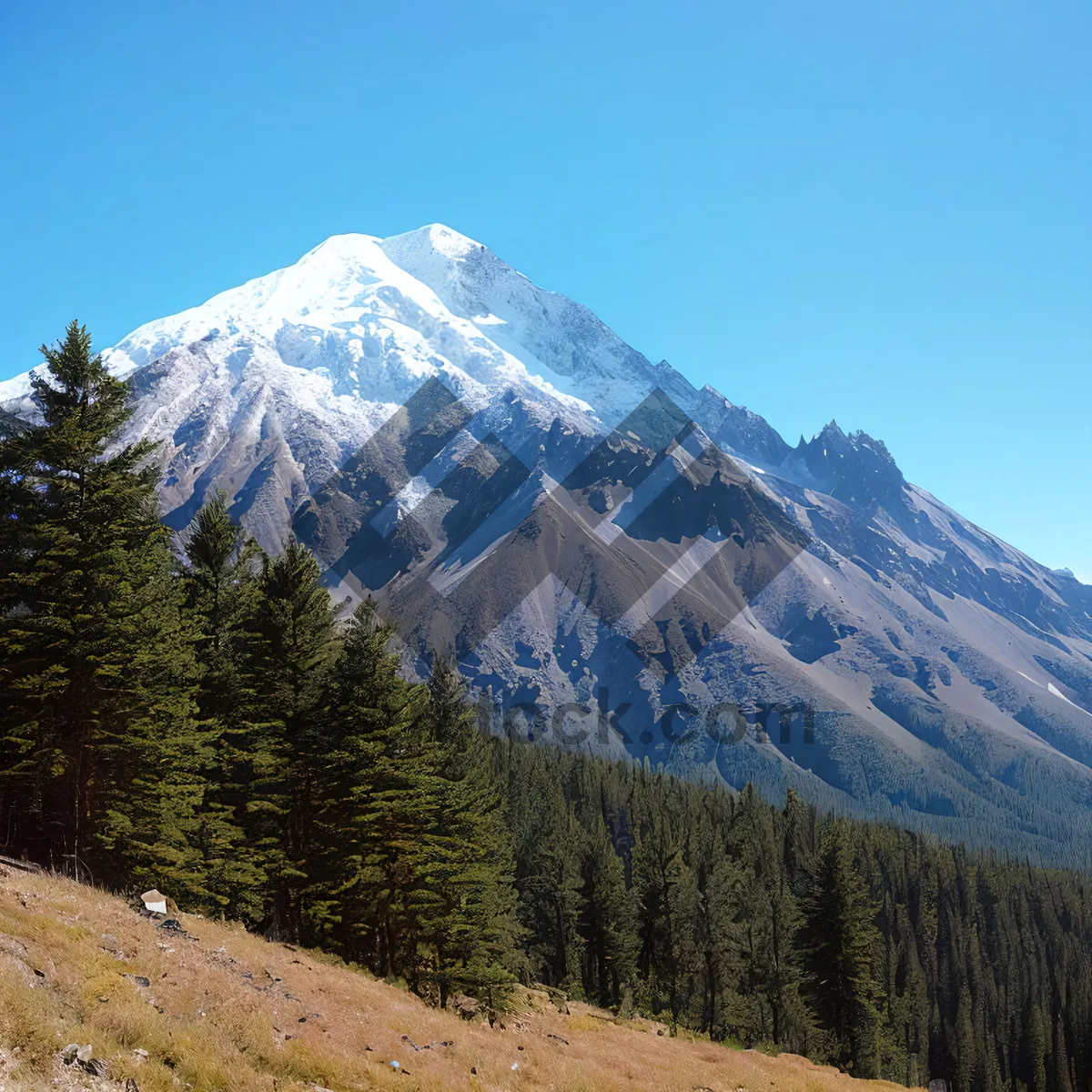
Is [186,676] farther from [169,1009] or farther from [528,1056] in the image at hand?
[528,1056]

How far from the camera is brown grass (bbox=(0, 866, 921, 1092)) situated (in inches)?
442

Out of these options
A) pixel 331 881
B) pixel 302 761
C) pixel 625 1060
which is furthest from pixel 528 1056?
pixel 302 761

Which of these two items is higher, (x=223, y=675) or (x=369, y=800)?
(x=223, y=675)

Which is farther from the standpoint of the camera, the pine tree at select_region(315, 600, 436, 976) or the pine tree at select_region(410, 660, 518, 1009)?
the pine tree at select_region(410, 660, 518, 1009)

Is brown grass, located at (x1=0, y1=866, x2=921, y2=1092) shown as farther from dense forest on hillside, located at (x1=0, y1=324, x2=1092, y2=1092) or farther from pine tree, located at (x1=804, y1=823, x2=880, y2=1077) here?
pine tree, located at (x1=804, y1=823, x2=880, y2=1077)

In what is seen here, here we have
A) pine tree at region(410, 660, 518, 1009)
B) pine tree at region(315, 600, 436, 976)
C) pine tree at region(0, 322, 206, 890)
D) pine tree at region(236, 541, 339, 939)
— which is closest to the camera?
pine tree at region(0, 322, 206, 890)

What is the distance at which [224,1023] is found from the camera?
45.5ft

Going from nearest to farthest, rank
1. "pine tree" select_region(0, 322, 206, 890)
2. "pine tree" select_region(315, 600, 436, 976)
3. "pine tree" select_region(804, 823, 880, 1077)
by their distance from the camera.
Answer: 1. "pine tree" select_region(0, 322, 206, 890)
2. "pine tree" select_region(315, 600, 436, 976)
3. "pine tree" select_region(804, 823, 880, 1077)

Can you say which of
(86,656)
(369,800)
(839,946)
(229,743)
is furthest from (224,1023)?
(839,946)

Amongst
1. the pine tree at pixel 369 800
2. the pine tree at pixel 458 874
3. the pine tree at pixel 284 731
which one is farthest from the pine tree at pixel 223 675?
the pine tree at pixel 458 874

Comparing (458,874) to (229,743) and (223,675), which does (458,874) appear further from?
(223,675)

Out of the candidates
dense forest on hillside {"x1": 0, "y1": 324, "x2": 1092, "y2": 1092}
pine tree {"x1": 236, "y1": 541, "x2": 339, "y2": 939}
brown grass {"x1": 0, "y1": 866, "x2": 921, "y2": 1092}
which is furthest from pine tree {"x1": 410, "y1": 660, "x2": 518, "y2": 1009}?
pine tree {"x1": 236, "y1": 541, "x2": 339, "y2": 939}

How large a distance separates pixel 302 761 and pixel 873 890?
420 feet

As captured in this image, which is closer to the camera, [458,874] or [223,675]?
[223,675]
